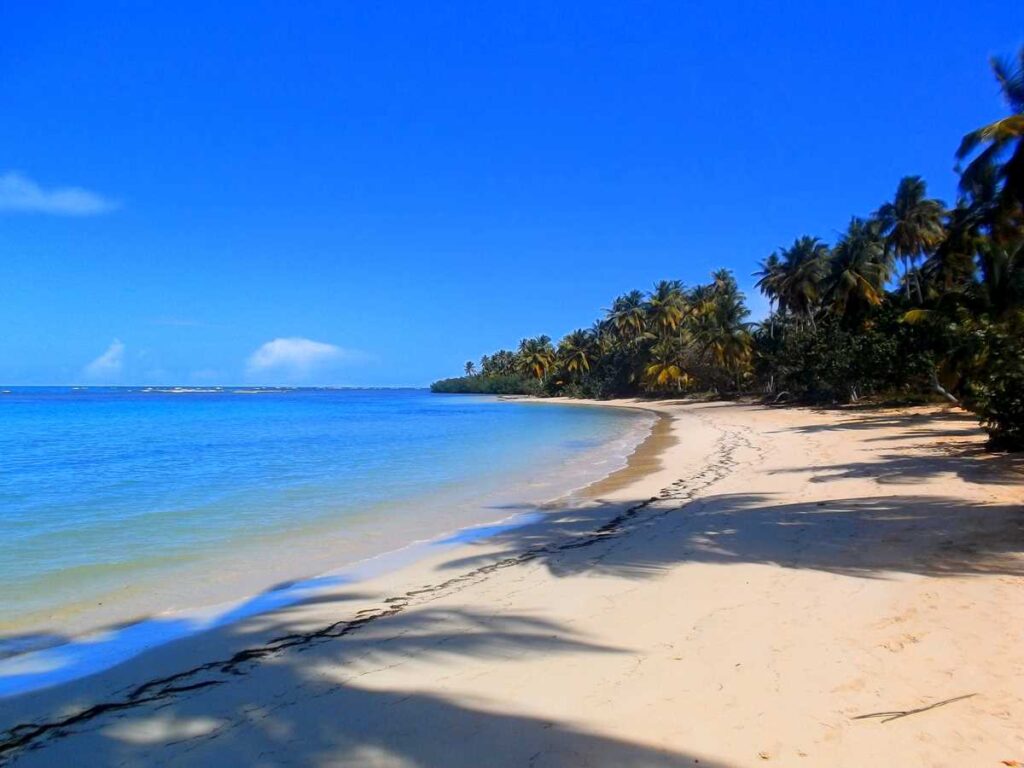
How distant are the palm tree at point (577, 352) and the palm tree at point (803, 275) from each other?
44.5m

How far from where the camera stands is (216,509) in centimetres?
1240

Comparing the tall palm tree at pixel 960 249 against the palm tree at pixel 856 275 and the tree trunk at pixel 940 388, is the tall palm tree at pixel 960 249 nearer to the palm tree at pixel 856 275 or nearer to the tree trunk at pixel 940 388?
the tree trunk at pixel 940 388

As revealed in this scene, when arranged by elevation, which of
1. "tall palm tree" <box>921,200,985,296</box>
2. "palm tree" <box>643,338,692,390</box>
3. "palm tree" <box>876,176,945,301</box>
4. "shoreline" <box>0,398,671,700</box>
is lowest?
"shoreline" <box>0,398,671,700</box>

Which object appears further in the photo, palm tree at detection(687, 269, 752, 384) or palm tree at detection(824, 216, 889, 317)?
palm tree at detection(687, 269, 752, 384)

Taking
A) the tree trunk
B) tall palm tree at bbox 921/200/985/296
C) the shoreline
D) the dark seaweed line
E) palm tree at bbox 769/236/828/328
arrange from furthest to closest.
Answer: palm tree at bbox 769/236/828/328 < the tree trunk < tall palm tree at bbox 921/200/985/296 < the shoreline < the dark seaweed line

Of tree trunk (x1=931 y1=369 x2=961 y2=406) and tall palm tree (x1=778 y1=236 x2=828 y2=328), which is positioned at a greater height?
tall palm tree (x1=778 y1=236 x2=828 y2=328)

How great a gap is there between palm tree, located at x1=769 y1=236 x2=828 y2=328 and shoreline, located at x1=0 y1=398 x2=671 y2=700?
4203 cm

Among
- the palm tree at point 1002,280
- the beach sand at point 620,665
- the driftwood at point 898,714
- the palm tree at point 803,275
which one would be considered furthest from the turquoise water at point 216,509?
the palm tree at point 803,275

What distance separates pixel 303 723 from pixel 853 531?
6703mm

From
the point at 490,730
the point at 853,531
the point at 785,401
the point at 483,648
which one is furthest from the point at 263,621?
the point at 785,401

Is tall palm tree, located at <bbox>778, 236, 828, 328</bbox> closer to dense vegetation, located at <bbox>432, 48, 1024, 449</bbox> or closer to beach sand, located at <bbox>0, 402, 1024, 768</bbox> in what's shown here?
dense vegetation, located at <bbox>432, 48, 1024, 449</bbox>

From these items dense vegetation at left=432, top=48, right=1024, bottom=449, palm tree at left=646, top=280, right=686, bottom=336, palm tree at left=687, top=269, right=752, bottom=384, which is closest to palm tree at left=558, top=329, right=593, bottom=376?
dense vegetation at left=432, top=48, right=1024, bottom=449

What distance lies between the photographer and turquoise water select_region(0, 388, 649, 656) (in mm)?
7410

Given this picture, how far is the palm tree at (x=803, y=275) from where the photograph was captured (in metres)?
44.8
